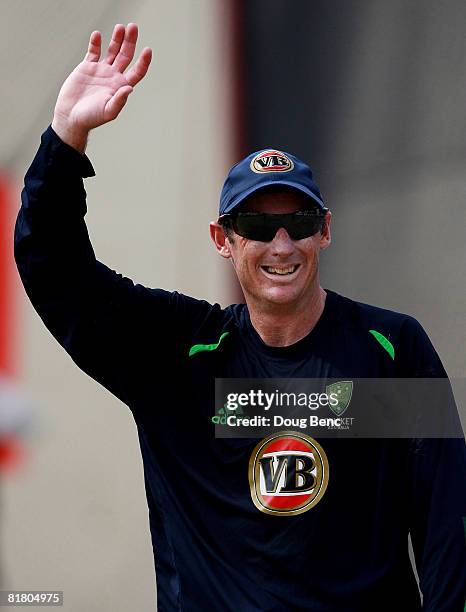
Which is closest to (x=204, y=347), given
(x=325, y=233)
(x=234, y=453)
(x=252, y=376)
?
(x=252, y=376)

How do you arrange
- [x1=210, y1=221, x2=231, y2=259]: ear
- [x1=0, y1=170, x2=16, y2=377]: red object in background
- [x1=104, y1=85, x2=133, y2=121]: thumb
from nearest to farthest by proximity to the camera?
1. [x1=104, y1=85, x2=133, y2=121]: thumb
2. [x1=210, y1=221, x2=231, y2=259]: ear
3. [x1=0, y1=170, x2=16, y2=377]: red object in background

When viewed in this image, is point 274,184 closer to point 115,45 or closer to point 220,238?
point 220,238

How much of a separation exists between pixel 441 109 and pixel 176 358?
1.13 metres

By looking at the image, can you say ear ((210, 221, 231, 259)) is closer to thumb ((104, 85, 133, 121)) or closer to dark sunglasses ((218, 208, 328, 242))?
dark sunglasses ((218, 208, 328, 242))

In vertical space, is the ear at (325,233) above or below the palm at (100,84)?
below

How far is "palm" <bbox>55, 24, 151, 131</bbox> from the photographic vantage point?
1.76 m

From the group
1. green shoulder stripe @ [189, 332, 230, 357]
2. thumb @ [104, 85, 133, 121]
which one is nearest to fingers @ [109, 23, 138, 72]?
thumb @ [104, 85, 133, 121]

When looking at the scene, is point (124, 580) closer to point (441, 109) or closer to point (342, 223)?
point (342, 223)

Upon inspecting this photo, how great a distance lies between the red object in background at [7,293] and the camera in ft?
9.39

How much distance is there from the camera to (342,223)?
2.67 meters

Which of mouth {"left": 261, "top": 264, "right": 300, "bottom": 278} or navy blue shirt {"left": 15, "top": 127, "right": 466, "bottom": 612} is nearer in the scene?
navy blue shirt {"left": 15, "top": 127, "right": 466, "bottom": 612}

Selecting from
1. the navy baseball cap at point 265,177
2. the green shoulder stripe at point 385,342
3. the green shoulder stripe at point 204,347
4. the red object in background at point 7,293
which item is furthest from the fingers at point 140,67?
the red object in background at point 7,293

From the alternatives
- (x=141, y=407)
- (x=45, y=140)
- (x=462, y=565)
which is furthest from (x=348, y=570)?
(x=45, y=140)

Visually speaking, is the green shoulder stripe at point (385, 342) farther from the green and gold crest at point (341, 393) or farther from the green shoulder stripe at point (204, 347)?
the green shoulder stripe at point (204, 347)
